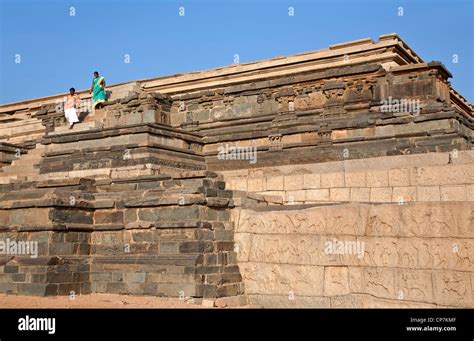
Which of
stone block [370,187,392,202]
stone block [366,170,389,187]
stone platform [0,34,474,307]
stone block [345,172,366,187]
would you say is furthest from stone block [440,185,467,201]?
stone block [345,172,366,187]

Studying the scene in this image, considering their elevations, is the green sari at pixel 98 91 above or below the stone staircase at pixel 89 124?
above

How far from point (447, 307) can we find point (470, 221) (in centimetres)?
134

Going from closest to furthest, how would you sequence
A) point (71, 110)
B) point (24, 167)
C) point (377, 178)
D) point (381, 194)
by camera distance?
1. point (381, 194)
2. point (377, 178)
3. point (24, 167)
4. point (71, 110)

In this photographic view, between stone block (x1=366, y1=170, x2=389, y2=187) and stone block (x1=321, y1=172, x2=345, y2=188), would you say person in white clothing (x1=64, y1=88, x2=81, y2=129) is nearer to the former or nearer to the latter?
stone block (x1=321, y1=172, x2=345, y2=188)

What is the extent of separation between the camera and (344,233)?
35.0ft

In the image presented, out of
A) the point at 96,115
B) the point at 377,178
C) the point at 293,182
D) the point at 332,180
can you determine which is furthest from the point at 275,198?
the point at 96,115

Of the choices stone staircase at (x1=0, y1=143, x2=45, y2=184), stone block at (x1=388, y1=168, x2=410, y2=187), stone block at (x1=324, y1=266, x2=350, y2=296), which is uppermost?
stone staircase at (x1=0, y1=143, x2=45, y2=184)

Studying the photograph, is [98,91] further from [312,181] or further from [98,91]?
[312,181]

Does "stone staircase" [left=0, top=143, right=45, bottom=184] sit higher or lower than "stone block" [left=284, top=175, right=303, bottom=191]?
higher

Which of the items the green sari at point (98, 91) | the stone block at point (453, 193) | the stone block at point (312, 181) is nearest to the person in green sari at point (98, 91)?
the green sari at point (98, 91)

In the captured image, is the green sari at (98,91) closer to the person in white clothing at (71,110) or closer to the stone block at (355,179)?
the person in white clothing at (71,110)

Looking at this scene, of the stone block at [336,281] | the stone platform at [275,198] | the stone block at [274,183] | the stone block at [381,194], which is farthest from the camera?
the stone block at [274,183]

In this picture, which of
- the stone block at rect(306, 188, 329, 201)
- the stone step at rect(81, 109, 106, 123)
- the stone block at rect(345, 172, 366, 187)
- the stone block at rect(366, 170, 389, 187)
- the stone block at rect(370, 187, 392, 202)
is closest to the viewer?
the stone block at rect(370, 187, 392, 202)
